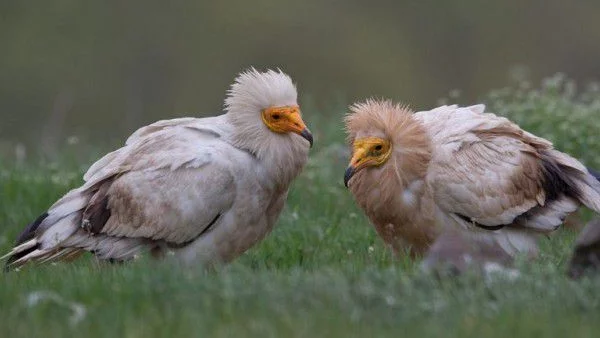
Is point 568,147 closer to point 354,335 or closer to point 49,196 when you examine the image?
point 49,196

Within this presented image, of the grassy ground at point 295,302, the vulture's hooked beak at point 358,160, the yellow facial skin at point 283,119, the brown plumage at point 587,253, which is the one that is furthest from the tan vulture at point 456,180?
the brown plumage at point 587,253

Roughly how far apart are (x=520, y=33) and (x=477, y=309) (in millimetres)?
32283

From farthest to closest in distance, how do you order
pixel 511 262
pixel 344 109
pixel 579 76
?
pixel 579 76
pixel 344 109
pixel 511 262

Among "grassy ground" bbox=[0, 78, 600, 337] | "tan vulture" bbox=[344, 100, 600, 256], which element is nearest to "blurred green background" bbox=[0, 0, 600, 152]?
"tan vulture" bbox=[344, 100, 600, 256]

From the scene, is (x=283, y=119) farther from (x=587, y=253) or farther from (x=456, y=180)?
(x=587, y=253)

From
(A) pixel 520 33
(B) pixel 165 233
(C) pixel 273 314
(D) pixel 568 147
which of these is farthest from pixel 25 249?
(A) pixel 520 33

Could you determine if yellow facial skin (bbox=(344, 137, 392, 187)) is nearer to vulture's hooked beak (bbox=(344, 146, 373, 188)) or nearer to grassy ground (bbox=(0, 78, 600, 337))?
vulture's hooked beak (bbox=(344, 146, 373, 188))

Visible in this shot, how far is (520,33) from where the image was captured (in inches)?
1539

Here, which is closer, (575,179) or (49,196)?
(575,179)

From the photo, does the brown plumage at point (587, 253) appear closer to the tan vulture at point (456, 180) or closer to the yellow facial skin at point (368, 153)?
the tan vulture at point (456, 180)

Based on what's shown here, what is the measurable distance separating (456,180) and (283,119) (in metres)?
1.17

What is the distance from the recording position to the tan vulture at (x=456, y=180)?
32.5 feet

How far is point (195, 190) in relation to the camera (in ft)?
32.1

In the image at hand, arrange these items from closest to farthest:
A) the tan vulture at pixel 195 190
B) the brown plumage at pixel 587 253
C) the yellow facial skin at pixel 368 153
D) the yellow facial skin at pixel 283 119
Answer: the brown plumage at pixel 587 253, the tan vulture at pixel 195 190, the yellow facial skin at pixel 368 153, the yellow facial skin at pixel 283 119
